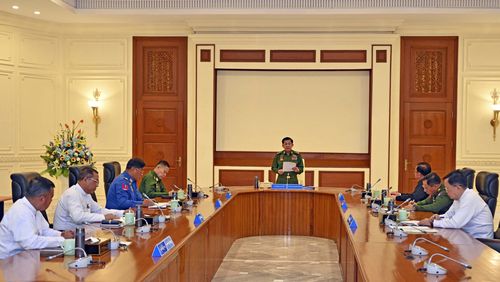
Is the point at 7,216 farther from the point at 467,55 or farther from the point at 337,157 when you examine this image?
the point at 467,55

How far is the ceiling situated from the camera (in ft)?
28.9

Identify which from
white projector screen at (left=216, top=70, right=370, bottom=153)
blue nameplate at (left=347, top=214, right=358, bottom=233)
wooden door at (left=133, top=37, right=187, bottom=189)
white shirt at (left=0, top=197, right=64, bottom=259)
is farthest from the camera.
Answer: wooden door at (left=133, top=37, right=187, bottom=189)

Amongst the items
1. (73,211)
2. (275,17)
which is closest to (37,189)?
(73,211)

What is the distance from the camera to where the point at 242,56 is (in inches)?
391

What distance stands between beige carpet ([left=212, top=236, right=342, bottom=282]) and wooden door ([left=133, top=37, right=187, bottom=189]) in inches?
117

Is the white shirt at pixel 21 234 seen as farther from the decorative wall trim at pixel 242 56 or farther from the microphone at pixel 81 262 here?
the decorative wall trim at pixel 242 56

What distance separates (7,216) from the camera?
3586mm

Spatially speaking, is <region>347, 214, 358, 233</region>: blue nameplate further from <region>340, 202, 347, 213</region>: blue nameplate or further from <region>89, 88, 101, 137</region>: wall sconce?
<region>89, 88, 101, 137</region>: wall sconce

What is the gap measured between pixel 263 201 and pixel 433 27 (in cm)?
419

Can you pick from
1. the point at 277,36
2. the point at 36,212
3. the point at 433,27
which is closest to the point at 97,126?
the point at 277,36

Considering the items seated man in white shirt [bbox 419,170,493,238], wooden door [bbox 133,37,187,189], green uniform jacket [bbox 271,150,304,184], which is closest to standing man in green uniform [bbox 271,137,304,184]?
green uniform jacket [bbox 271,150,304,184]

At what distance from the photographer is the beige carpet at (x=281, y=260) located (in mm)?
5758

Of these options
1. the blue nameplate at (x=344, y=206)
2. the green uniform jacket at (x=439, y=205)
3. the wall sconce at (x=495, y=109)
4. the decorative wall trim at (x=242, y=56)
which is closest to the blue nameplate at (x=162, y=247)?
the blue nameplate at (x=344, y=206)

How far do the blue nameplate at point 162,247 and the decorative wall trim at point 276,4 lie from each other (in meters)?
5.83
